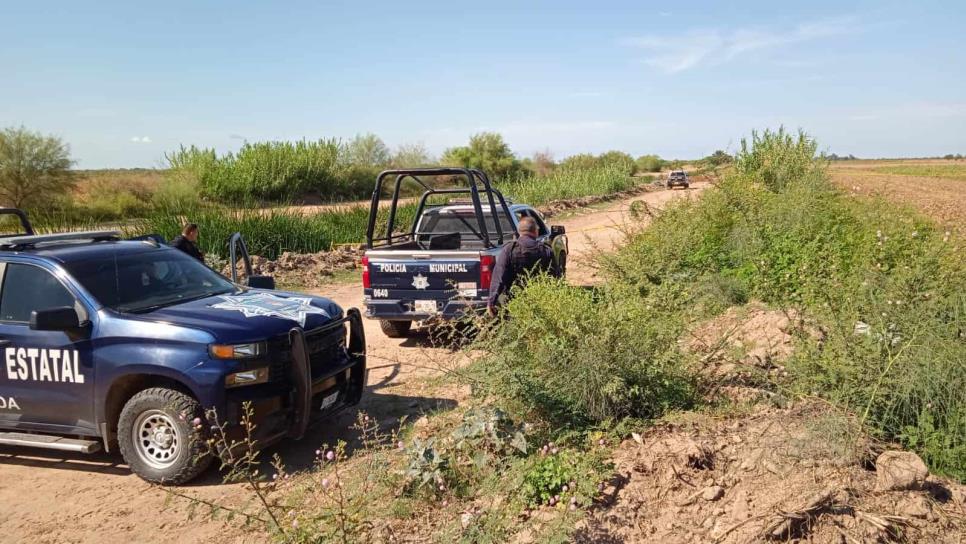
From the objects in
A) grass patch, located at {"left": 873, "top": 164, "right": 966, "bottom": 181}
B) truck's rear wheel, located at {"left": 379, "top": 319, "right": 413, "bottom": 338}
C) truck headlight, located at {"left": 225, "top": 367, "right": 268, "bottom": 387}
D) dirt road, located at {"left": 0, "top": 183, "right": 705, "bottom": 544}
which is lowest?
dirt road, located at {"left": 0, "top": 183, "right": 705, "bottom": 544}

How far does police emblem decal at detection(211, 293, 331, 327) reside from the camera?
5668mm

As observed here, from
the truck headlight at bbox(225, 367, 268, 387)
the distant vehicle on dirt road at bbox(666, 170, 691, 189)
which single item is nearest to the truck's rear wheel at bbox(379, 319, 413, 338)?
the truck headlight at bbox(225, 367, 268, 387)

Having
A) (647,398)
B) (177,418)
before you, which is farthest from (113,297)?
(647,398)

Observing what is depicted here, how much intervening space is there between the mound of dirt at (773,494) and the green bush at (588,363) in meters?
0.62

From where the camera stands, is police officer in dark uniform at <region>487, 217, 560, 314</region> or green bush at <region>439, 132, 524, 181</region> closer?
A: police officer in dark uniform at <region>487, 217, 560, 314</region>

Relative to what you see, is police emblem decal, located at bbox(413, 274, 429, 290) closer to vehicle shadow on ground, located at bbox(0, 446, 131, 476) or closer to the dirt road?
the dirt road

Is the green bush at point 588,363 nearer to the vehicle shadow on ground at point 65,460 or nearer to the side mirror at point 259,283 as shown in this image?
the side mirror at point 259,283

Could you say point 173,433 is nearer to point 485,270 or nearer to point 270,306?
point 270,306

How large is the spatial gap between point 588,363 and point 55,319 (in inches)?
152

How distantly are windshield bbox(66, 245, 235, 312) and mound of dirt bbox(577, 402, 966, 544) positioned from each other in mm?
3866

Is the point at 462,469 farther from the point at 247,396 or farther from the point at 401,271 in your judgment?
the point at 401,271

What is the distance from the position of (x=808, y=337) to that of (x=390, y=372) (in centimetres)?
454

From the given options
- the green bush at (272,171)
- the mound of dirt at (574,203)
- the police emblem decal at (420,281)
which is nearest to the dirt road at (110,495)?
the police emblem decal at (420,281)

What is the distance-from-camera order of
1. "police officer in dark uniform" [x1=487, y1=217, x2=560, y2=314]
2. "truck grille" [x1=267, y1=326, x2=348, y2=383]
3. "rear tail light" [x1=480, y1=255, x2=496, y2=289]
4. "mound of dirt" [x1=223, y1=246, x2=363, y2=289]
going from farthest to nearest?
"mound of dirt" [x1=223, y1=246, x2=363, y2=289], "rear tail light" [x1=480, y1=255, x2=496, y2=289], "police officer in dark uniform" [x1=487, y1=217, x2=560, y2=314], "truck grille" [x1=267, y1=326, x2=348, y2=383]
